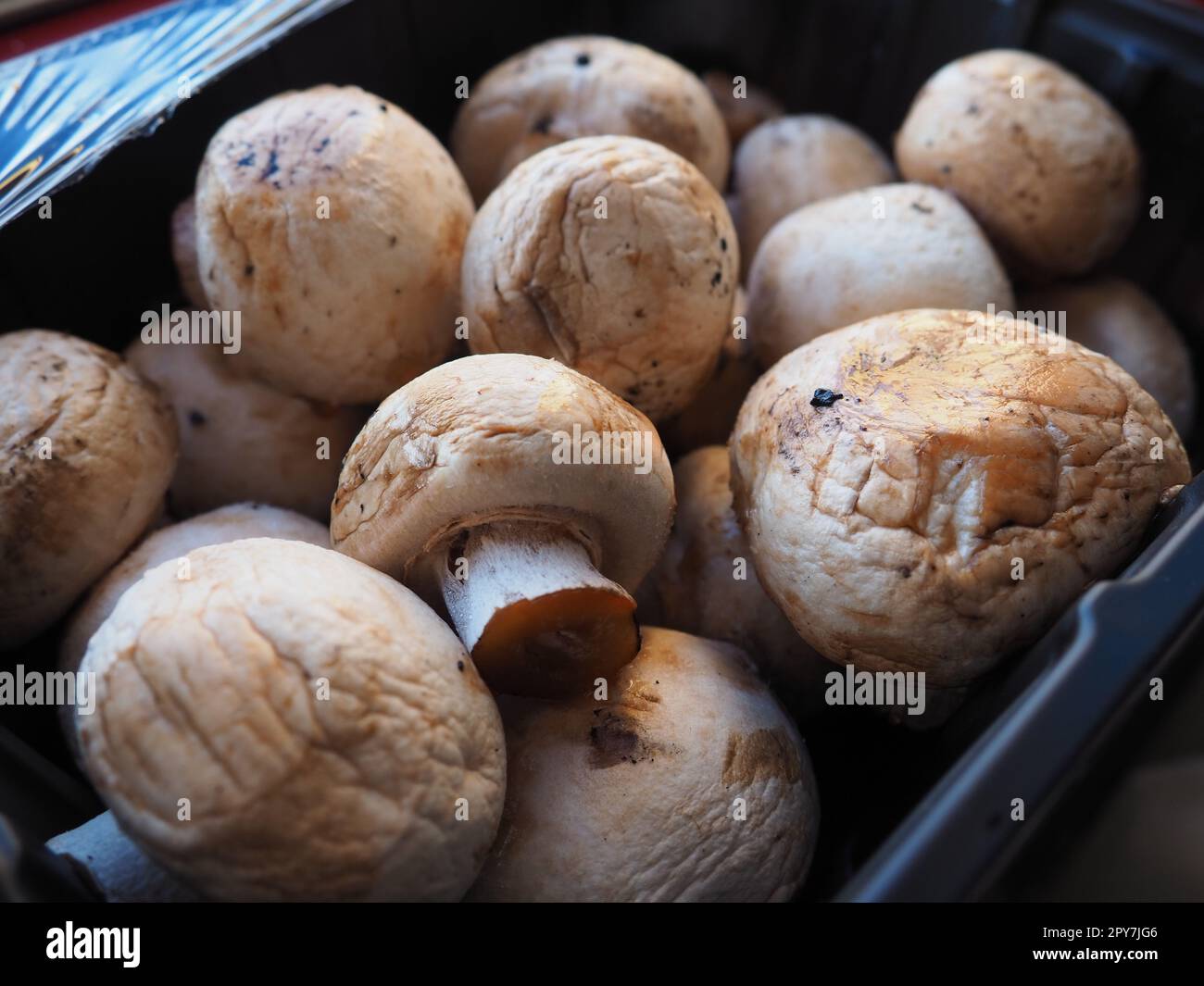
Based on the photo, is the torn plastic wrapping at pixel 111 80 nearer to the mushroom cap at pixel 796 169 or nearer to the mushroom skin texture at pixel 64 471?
the mushroom skin texture at pixel 64 471

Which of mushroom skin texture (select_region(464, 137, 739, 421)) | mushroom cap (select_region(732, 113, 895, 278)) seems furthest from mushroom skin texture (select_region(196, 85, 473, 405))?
mushroom cap (select_region(732, 113, 895, 278))

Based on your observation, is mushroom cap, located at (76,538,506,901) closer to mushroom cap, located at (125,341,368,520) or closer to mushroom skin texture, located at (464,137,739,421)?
mushroom skin texture, located at (464,137,739,421)

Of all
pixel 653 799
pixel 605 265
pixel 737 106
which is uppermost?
pixel 737 106

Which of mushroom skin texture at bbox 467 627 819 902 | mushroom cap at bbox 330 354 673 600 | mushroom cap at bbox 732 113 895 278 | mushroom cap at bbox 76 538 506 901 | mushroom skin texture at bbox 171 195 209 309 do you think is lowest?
mushroom skin texture at bbox 467 627 819 902

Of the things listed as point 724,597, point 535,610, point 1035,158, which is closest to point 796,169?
point 1035,158

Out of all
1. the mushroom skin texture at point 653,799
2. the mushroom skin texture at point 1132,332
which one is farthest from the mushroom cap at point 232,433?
the mushroom skin texture at point 1132,332

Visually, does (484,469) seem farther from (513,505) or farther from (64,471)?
(64,471)

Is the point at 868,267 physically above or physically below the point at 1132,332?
above
